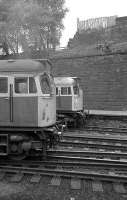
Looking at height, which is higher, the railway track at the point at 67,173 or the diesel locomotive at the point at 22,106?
the diesel locomotive at the point at 22,106

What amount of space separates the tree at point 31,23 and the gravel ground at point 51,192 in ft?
74.7

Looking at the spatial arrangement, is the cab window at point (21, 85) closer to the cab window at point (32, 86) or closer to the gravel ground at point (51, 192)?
the cab window at point (32, 86)

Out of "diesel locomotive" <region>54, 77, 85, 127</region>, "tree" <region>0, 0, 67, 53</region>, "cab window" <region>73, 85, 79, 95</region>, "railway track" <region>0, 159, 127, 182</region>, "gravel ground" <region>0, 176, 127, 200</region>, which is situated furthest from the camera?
"tree" <region>0, 0, 67, 53</region>

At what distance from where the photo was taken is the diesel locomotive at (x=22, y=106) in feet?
30.2

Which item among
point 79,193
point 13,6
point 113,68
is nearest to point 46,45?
point 13,6

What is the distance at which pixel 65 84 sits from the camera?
18.8 meters

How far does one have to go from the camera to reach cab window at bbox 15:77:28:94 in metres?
9.24

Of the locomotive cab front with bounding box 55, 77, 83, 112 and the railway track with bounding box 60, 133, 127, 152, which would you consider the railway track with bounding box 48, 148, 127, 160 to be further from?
the locomotive cab front with bounding box 55, 77, 83, 112

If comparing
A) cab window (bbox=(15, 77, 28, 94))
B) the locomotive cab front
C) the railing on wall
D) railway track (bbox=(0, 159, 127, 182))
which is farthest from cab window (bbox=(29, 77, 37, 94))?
the railing on wall

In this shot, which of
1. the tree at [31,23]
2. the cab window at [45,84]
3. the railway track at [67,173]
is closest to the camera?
the railway track at [67,173]

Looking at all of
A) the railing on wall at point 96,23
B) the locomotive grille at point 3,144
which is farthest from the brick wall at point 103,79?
the locomotive grille at point 3,144

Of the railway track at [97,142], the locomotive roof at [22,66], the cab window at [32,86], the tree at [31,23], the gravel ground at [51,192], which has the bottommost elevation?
the gravel ground at [51,192]

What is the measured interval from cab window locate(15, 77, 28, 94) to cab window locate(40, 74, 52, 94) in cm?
51

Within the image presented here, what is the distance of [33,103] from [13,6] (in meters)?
22.1
